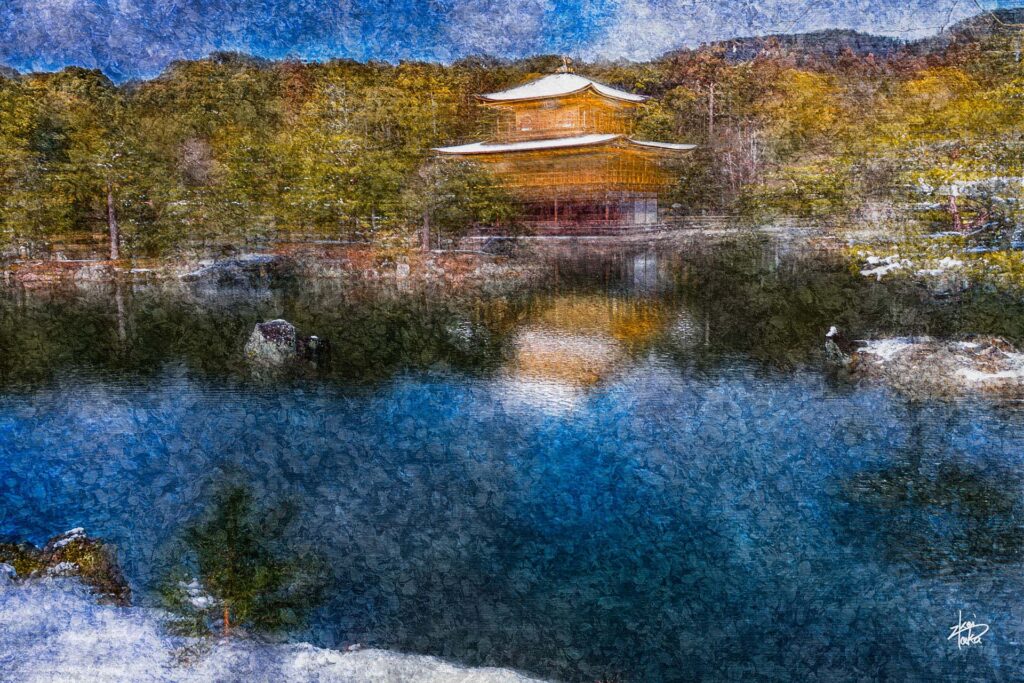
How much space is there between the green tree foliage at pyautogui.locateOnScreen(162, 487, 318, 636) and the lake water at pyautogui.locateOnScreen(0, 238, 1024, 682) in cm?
7

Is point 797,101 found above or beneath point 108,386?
above

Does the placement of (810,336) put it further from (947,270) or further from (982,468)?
(982,468)

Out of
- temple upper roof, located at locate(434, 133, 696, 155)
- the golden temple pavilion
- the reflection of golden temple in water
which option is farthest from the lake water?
temple upper roof, located at locate(434, 133, 696, 155)

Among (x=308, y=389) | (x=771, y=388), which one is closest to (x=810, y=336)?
(x=771, y=388)

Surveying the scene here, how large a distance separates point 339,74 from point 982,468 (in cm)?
268

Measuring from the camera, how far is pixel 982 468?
2.58 metres

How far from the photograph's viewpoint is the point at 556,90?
2740 millimetres

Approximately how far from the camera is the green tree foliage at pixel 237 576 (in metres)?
2.79

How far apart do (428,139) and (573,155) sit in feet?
1.81

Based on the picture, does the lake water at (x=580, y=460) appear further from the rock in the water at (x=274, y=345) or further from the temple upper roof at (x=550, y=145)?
the temple upper roof at (x=550, y=145)

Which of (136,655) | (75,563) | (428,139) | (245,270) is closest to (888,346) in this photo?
(428,139)
